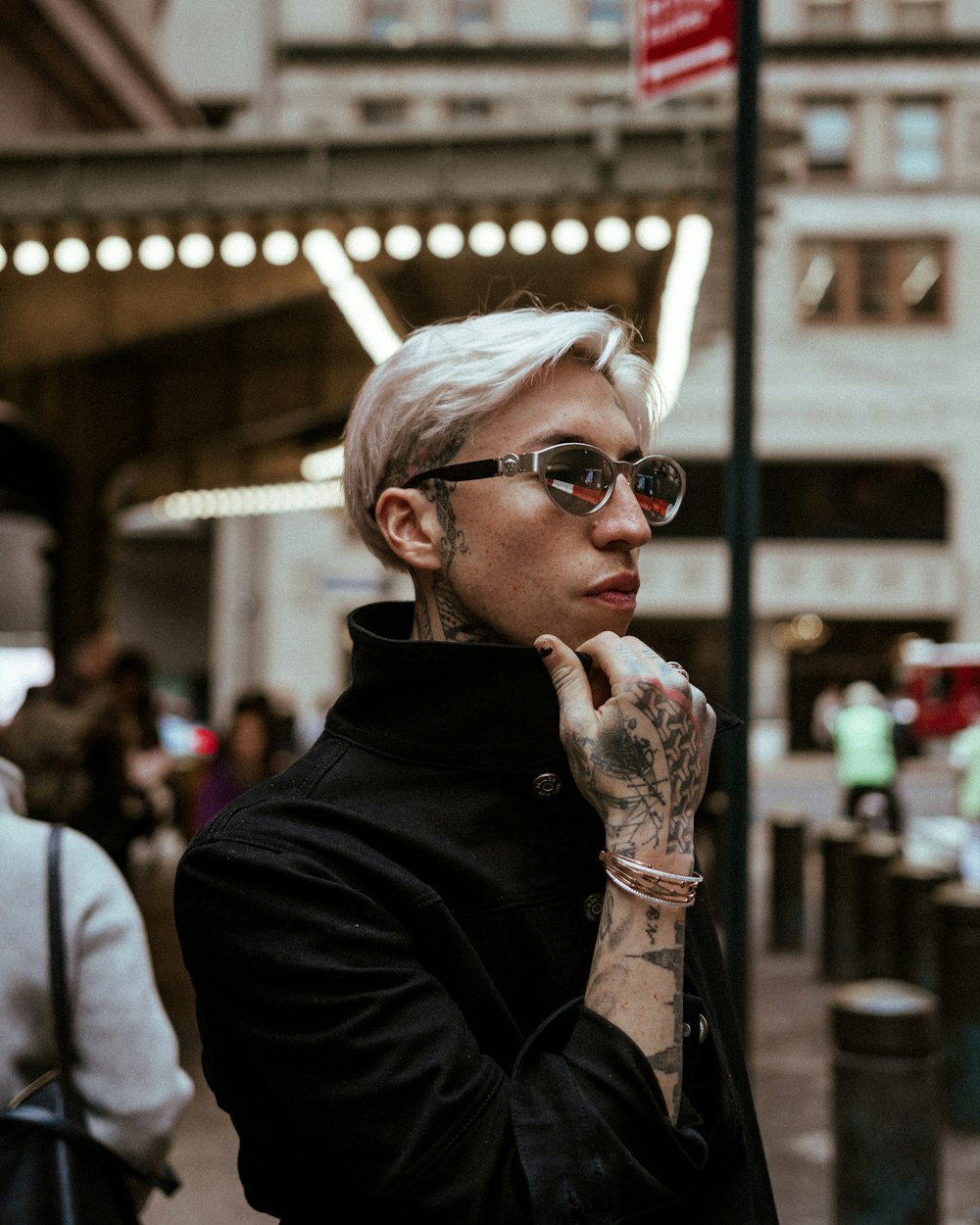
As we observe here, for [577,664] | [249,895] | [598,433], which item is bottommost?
[249,895]

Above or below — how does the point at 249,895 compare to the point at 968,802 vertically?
above

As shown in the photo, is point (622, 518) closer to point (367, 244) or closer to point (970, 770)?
point (367, 244)

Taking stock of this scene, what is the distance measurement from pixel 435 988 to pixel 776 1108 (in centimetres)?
552

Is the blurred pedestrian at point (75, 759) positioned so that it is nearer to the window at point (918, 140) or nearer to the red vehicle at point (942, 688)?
the red vehicle at point (942, 688)

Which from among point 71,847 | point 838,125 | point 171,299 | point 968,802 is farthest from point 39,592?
point 838,125

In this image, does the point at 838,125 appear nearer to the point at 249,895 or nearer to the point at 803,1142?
the point at 803,1142

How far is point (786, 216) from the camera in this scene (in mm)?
35844

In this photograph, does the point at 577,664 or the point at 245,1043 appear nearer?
the point at 245,1043

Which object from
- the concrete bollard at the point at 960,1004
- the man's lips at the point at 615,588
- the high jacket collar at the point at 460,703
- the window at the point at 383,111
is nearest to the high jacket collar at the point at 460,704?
the high jacket collar at the point at 460,703

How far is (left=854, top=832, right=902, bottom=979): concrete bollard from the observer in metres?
8.42

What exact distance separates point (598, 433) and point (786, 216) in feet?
119

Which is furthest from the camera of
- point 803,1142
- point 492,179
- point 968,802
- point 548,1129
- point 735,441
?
point 968,802

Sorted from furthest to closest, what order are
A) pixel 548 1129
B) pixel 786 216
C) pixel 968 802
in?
1. pixel 786 216
2. pixel 968 802
3. pixel 548 1129

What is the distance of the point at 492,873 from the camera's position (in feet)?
5.19
